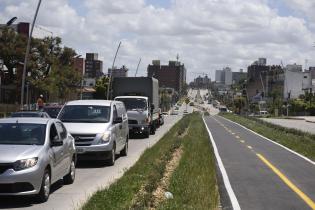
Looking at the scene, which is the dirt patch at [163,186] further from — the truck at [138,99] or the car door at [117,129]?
the truck at [138,99]

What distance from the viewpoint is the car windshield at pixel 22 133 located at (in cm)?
1215

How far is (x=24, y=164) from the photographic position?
1098 centimetres

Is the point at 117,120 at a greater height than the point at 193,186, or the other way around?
the point at 117,120

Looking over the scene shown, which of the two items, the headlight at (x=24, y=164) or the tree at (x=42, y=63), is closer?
the headlight at (x=24, y=164)

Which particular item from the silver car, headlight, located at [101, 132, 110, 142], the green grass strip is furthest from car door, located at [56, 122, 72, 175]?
headlight, located at [101, 132, 110, 142]

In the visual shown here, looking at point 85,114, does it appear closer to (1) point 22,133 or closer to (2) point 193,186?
(1) point 22,133

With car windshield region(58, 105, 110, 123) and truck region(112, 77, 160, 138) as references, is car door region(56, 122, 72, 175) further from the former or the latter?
truck region(112, 77, 160, 138)

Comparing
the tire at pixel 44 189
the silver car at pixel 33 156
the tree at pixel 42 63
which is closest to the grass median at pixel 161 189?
the tire at pixel 44 189

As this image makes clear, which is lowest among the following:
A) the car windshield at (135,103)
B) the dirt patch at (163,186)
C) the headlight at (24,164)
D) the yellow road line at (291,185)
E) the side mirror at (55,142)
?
the yellow road line at (291,185)

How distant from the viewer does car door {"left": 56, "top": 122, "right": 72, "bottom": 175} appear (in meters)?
13.0

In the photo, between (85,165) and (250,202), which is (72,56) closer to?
(85,165)

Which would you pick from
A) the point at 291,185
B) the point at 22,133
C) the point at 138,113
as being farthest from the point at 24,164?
the point at 138,113

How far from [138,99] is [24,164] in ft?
79.5

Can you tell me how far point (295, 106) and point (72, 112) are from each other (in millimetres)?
121606
